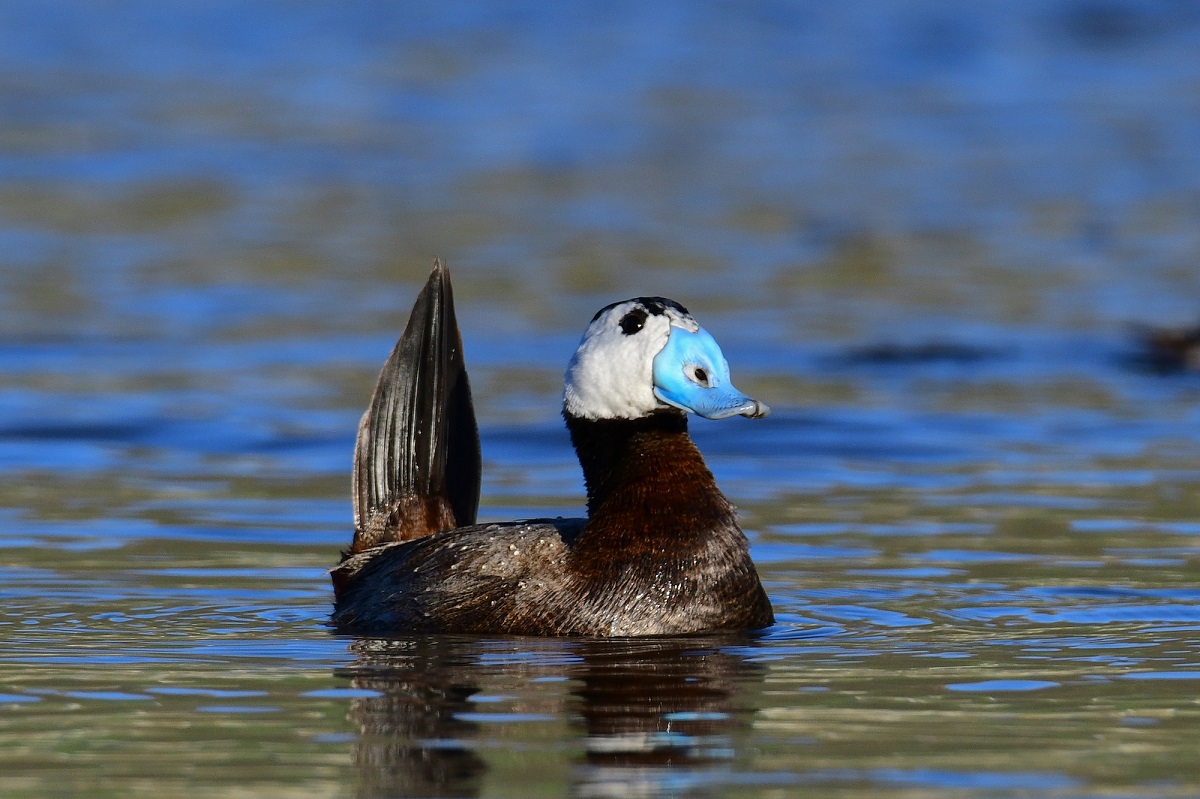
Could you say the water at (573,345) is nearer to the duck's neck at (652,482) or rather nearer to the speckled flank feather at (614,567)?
the speckled flank feather at (614,567)

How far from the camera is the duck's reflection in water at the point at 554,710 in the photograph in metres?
5.41

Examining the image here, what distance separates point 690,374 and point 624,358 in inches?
9.1

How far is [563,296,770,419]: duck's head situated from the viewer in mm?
7348

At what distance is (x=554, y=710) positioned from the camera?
246 inches

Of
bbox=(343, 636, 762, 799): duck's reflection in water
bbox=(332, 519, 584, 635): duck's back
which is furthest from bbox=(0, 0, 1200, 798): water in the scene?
bbox=(332, 519, 584, 635): duck's back

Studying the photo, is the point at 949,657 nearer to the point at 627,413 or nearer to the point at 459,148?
the point at 627,413

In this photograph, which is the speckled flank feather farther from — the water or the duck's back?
the water

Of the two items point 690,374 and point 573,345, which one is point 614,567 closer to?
point 690,374

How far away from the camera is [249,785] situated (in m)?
5.28

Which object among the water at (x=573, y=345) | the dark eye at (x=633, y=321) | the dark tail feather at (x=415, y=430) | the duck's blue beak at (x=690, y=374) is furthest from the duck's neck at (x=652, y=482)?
the dark tail feather at (x=415, y=430)

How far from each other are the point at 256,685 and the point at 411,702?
1.78 feet

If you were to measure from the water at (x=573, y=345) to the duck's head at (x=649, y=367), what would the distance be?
814 millimetres

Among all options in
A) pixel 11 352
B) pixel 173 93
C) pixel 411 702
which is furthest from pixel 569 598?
pixel 173 93

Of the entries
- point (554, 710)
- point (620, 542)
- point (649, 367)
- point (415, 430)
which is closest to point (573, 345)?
point (415, 430)
